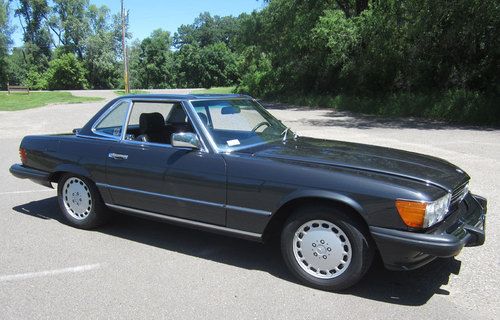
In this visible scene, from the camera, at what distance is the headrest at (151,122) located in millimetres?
5320

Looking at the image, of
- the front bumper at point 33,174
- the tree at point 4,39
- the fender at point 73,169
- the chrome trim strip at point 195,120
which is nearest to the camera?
the chrome trim strip at point 195,120

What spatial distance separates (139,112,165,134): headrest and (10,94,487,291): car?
0.04 ft

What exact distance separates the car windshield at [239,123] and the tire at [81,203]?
1.54 metres

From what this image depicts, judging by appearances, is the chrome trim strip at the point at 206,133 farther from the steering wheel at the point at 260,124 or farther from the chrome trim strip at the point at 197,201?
the steering wheel at the point at 260,124

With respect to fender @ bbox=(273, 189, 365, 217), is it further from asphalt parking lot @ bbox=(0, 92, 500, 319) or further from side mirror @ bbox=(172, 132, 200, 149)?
side mirror @ bbox=(172, 132, 200, 149)

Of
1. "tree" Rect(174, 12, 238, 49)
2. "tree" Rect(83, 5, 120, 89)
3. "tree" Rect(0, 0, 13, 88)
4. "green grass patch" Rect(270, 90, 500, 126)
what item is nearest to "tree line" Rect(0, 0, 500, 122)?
"green grass patch" Rect(270, 90, 500, 126)

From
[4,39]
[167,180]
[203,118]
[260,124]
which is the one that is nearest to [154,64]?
[4,39]

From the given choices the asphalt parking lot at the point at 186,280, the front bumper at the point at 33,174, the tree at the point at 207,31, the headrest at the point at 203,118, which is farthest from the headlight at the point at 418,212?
the tree at the point at 207,31

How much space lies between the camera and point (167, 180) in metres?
4.52

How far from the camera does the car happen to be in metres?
3.58

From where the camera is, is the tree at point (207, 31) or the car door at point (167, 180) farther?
the tree at point (207, 31)

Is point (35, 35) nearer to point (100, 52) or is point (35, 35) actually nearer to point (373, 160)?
point (100, 52)

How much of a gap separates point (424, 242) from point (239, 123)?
233 centimetres

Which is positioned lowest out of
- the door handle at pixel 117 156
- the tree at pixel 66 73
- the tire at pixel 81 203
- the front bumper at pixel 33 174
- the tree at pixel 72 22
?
the tire at pixel 81 203
